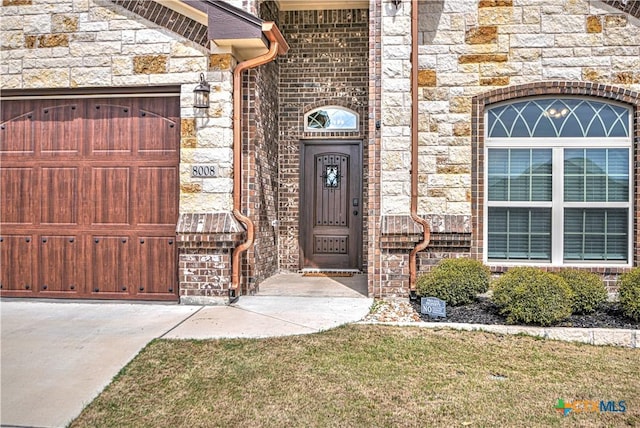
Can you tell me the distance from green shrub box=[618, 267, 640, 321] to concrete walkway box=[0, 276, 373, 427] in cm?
278

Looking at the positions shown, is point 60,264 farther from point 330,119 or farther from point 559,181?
point 559,181

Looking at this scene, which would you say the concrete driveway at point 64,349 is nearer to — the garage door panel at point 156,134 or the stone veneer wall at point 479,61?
the garage door panel at point 156,134

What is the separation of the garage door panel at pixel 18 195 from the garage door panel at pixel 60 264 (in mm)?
420

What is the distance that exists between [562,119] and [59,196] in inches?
273

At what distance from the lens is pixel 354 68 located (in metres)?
8.66

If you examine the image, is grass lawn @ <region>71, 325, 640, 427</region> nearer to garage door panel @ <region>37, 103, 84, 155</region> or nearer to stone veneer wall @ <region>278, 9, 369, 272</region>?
garage door panel @ <region>37, 103, 84, 155</region>

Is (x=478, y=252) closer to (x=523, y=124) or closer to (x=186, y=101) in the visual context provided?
(x=523, y=124)

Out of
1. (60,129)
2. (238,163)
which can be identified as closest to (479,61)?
(238,163)

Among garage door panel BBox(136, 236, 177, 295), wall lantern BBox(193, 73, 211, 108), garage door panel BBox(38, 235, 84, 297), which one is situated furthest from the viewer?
garage door panel BBox(38, 235, 84, 297)

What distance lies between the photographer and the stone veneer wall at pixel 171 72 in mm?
6078

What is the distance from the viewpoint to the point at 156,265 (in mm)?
6250

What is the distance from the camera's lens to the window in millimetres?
6555
